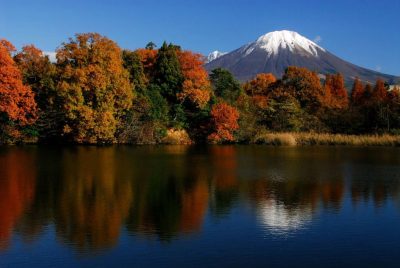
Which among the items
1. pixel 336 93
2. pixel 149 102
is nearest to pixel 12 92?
pixel 149 102

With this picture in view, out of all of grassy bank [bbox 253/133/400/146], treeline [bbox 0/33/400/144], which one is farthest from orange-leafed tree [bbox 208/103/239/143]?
grassy bank [bbox 253/133/400/146]

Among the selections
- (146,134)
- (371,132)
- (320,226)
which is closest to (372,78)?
(371,132)

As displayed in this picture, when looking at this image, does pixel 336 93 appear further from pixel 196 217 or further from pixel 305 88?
pixel 196 217

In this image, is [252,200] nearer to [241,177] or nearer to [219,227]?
[219,227]

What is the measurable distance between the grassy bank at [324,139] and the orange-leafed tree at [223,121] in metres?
2.40

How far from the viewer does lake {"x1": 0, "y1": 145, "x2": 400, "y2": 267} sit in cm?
789

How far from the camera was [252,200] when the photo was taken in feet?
41.8

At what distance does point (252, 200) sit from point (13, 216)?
5705 millimetres

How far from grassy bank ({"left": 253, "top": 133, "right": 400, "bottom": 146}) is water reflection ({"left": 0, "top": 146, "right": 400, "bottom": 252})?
12892 millimetres

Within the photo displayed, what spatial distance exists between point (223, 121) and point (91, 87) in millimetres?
10102

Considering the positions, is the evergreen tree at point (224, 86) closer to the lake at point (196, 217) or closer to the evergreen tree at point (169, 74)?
the evergreen tree at point (169, 74)

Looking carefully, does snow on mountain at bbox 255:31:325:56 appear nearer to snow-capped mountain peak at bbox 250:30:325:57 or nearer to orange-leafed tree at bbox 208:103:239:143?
snow-capped mountain peak at bbox 250:30:325:57

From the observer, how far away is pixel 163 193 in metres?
13.6

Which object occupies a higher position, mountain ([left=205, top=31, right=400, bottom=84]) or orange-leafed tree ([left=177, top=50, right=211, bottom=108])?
mountain ([left=205, top=31, right=400, bottom=84])
